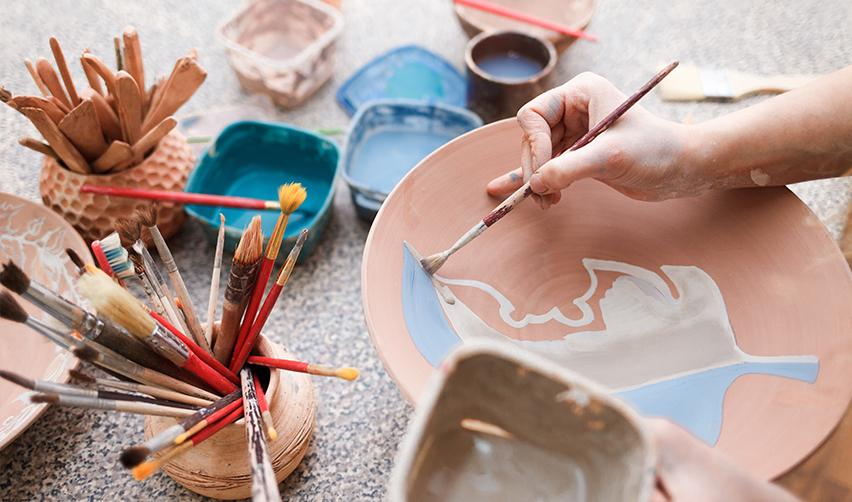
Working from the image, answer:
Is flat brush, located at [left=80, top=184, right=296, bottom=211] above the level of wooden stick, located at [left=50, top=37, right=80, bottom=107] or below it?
below

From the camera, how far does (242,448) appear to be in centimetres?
79

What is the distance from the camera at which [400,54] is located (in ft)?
4.74

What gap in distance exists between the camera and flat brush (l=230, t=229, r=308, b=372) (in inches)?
28.6

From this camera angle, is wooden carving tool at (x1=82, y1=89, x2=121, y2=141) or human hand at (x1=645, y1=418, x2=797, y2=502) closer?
human hand at (x1=645, y1=418, x2=797, y2=502)

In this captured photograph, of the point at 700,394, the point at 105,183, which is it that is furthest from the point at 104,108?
the point at 700,394

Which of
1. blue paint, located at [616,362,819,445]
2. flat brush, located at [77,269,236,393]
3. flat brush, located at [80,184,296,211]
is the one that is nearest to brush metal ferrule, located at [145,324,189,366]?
flat brush, located at [77,269,236,393]

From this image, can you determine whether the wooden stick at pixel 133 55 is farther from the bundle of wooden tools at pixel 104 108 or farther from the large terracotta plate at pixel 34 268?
the large terracotta plate at pixel 34 268

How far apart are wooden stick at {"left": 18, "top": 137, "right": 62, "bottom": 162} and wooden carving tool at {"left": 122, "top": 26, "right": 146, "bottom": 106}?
15 cm

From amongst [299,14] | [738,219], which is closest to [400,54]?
[299,14]

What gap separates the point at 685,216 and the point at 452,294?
33 centimetres

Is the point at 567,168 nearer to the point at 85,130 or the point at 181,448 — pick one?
the point at 181,448

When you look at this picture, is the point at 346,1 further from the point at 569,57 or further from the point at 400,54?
the point at 569,57

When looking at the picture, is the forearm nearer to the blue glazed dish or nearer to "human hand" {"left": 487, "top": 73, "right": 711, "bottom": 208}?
"human hand" {"left": 487, "top": 73, "right": 711, "bottom": 208}

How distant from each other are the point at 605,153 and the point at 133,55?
2.24ft
